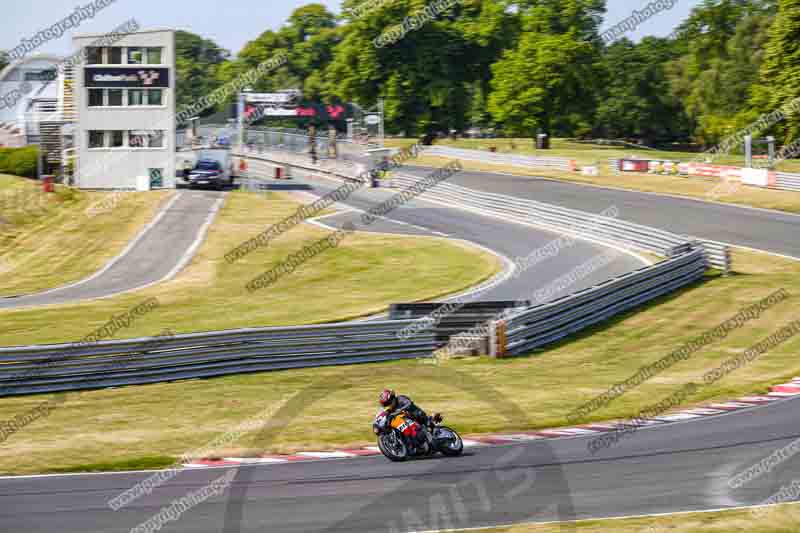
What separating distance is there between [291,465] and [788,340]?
12.9 meters

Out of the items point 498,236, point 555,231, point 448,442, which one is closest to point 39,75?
point 498,236

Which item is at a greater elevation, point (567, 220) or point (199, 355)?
point (567, 220)

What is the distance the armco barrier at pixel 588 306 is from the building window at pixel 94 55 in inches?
1394

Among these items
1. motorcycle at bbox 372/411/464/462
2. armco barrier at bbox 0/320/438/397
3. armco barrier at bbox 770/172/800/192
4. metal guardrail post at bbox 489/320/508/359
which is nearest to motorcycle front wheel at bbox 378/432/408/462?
motorcycle at bbox 372/411/464/462

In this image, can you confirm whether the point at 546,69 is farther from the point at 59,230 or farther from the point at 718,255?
the point at 718,255

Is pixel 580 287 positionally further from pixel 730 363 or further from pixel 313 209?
pixel 313 209

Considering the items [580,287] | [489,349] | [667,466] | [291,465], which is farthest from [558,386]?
[580,287]

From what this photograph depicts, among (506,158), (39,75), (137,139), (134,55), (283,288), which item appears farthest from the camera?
(39,75)

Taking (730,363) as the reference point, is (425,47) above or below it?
above

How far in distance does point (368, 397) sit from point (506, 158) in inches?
2043

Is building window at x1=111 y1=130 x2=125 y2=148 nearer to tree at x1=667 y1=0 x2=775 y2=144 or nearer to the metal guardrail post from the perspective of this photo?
the metal guardrail post

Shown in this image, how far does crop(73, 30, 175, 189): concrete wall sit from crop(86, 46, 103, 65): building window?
0.42 metres

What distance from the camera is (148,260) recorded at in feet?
115

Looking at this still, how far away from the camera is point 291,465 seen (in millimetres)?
12812
